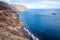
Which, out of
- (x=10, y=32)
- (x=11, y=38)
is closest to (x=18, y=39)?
(x=11, y=38)

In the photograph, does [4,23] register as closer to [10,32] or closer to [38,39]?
[10,32]

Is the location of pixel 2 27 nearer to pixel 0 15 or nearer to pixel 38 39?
pixel 0 15

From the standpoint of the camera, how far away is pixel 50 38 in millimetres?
72500

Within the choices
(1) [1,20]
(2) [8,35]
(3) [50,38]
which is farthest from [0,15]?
(3) [50,38]

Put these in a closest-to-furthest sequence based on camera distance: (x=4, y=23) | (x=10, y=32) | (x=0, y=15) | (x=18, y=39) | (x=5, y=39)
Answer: (x=5, y=39) < (x=18, y=39) < (x=10, y=32) < (x=4, y=23) < (x=0, y=15)

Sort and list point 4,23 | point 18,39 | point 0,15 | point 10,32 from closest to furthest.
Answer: point 18,39 < point 10,32 < point 4,23 < point 0,15

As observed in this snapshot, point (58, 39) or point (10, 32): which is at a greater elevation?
point (10, 32)

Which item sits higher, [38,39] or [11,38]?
[11,38]

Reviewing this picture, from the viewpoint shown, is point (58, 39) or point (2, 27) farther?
point (58, 39)

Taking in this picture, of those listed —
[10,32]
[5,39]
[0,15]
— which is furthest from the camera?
[0,15]

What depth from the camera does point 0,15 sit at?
7000cm

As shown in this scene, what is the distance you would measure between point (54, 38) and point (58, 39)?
207 cm

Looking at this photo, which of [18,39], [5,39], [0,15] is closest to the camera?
[5,39]

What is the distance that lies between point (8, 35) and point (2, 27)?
264 inches
